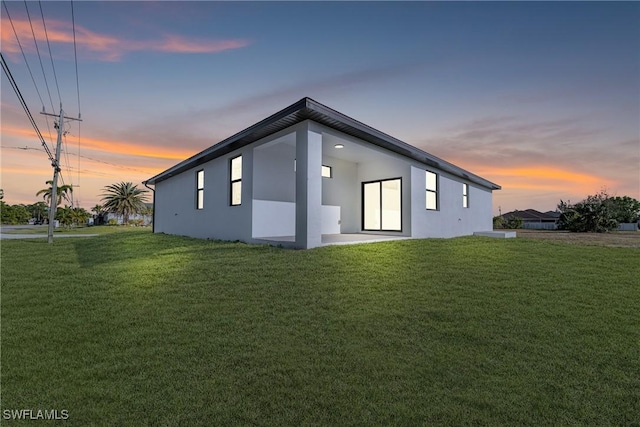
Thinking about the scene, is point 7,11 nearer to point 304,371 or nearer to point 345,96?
point 345,96

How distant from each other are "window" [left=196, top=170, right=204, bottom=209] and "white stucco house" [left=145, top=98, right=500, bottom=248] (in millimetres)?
43

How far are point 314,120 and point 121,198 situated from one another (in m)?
44.6

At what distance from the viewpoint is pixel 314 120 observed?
7.62 m

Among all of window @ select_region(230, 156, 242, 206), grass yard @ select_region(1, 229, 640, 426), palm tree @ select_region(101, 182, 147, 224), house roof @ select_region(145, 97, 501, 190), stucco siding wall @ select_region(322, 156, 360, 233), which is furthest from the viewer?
palm tree @ select_region(101, 182, 147, 224)

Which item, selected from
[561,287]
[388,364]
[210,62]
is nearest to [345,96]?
[210,62]

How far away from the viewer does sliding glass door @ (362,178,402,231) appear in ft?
39.9

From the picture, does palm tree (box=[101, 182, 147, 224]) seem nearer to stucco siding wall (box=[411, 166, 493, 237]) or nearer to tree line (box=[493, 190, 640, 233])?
stucco siding wall (box=[411, 166, 493, 237])

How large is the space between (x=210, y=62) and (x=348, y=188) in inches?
262

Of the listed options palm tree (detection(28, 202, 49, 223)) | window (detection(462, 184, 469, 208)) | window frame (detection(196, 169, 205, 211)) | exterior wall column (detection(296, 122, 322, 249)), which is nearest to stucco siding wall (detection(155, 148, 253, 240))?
window frame (detection(196, 169, 205, 211))

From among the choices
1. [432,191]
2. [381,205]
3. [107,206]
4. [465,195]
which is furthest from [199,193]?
[107,206]

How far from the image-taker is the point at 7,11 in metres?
7.13

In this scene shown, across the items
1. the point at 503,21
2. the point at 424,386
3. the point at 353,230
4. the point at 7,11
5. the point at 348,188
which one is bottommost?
the point at 424,386

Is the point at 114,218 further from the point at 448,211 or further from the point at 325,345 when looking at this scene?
the point at 325,345

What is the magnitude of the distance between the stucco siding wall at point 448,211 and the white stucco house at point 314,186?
45mm
